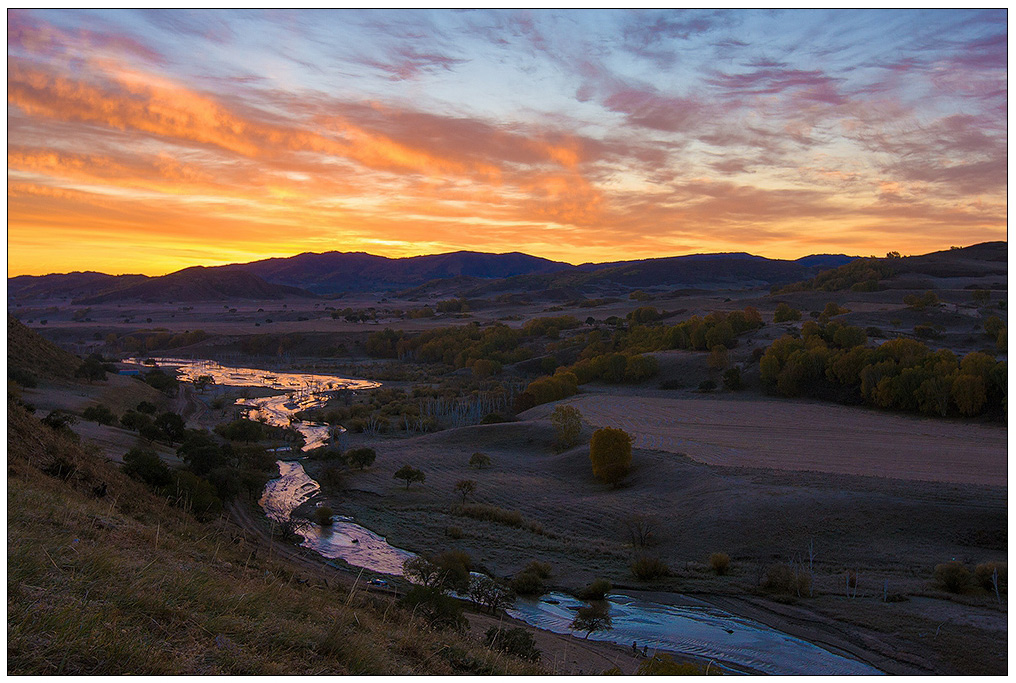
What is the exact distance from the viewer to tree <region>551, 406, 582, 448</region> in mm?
36062

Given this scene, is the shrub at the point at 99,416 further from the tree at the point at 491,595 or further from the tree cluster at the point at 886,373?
the tree cluster at the point at 886,373

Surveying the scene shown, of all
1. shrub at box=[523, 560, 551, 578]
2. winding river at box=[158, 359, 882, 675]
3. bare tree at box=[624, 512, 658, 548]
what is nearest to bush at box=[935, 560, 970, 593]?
winding river at box=[158, 359, 882, 675]

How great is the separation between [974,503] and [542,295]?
172m

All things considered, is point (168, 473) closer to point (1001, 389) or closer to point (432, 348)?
point (1001, 389)

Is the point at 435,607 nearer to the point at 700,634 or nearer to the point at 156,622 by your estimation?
the point at 700,634

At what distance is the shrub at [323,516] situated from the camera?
24.8m

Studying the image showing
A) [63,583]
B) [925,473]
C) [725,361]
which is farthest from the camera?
[725,361]

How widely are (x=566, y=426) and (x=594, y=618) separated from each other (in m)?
19.8

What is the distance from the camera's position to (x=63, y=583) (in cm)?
557

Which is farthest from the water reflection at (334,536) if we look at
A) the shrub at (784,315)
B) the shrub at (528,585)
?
the shrub at (784,315)

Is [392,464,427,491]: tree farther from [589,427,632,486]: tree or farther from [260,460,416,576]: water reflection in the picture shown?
[589,427,632,486]: tree

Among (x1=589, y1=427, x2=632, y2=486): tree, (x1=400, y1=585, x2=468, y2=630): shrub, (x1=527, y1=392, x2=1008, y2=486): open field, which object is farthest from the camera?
(x1=589, y1=427, x2=632, y2=486): tree

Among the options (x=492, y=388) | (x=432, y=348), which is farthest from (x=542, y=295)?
(x=492, y=388)

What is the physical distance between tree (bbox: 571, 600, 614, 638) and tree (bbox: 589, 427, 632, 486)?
11505 millimetres
